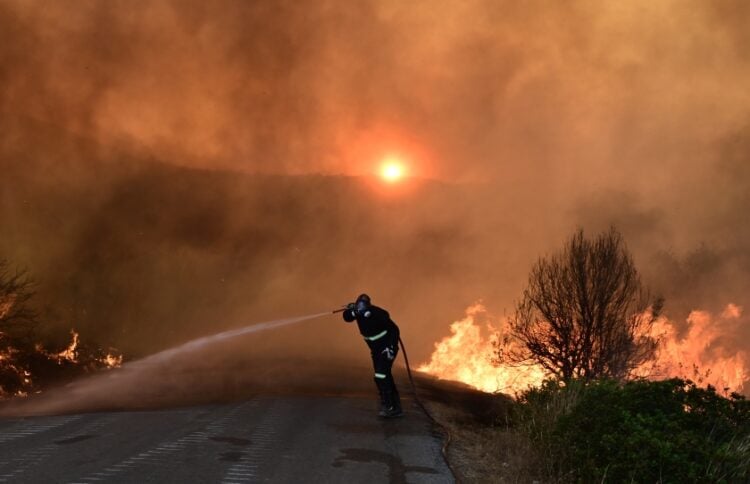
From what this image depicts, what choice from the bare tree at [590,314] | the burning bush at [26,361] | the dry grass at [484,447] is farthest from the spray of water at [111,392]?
the bare tree at [590,314]

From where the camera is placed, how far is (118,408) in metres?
10.0

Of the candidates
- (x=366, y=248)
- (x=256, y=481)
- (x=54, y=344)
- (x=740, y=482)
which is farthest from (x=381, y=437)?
(x=366, y=248)

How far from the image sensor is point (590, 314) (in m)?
24.2

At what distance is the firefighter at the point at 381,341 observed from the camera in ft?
30.5

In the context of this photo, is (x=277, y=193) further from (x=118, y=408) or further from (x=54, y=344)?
(x=118, y=408)

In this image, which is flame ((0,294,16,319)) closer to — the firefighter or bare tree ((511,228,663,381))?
the firefighter

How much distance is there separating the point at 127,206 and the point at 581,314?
157 ft

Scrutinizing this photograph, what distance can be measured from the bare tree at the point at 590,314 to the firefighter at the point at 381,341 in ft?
53.4

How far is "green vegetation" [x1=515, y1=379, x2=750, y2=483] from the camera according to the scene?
5.39m

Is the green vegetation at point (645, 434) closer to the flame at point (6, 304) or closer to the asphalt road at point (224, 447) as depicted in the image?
the asphalt road at point (224, 447)

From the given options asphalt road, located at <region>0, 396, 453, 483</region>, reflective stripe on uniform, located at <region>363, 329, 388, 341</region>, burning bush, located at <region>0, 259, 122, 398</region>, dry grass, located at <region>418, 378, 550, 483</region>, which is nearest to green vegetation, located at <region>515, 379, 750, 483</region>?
dry grass, located at <region>418, 378, 550, 483</region>

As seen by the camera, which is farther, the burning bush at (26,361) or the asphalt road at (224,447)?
the burning bush at (26,361)

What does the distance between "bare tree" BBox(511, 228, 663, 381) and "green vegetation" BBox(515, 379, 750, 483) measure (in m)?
17.6

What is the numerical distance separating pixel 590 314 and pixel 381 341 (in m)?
17.4
